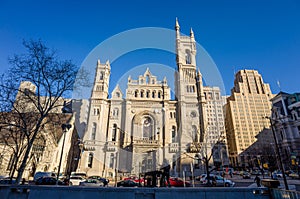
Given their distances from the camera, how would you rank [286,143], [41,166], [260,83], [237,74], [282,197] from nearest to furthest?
[282,197], [41,166], [286,143], [260,83], [237,74]

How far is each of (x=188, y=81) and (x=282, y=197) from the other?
3544 cm

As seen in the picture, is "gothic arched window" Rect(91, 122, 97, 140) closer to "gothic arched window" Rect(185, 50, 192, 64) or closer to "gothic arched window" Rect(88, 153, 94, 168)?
"gothic arched window" Rect(88, 153, 94, 168)

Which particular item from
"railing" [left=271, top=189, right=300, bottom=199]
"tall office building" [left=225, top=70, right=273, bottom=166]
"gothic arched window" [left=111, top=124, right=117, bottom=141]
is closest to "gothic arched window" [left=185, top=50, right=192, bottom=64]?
"gothic arched window" [left=111, top=124, right=117, bottom=141]

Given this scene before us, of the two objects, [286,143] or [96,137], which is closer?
[96,137]

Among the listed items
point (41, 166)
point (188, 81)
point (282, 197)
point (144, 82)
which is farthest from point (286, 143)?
point (41, 166)

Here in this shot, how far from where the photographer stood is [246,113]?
3063 inches

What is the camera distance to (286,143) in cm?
3844

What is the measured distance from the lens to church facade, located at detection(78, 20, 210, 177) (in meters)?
31.4

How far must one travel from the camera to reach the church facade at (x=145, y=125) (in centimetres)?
3138

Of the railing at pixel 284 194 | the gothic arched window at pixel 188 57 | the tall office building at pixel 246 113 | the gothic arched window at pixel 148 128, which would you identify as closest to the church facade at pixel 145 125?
the gothic arched window at pixel 148 128

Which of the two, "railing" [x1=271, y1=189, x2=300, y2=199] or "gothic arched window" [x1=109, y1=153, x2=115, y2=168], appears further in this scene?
"gothic arched window" [x1=109, y1=153, x2=115, y2=168]

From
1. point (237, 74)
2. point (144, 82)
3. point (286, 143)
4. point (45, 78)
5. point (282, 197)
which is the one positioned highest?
point (237, 74)

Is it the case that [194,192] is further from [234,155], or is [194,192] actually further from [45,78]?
[234,155]

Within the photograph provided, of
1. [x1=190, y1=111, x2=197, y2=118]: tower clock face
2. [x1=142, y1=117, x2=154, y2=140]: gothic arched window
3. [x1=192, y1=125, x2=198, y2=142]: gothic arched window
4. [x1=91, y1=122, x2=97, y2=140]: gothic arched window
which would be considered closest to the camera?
[x1=91, y1=122, x2=97, y2=140]: gothic arched window
